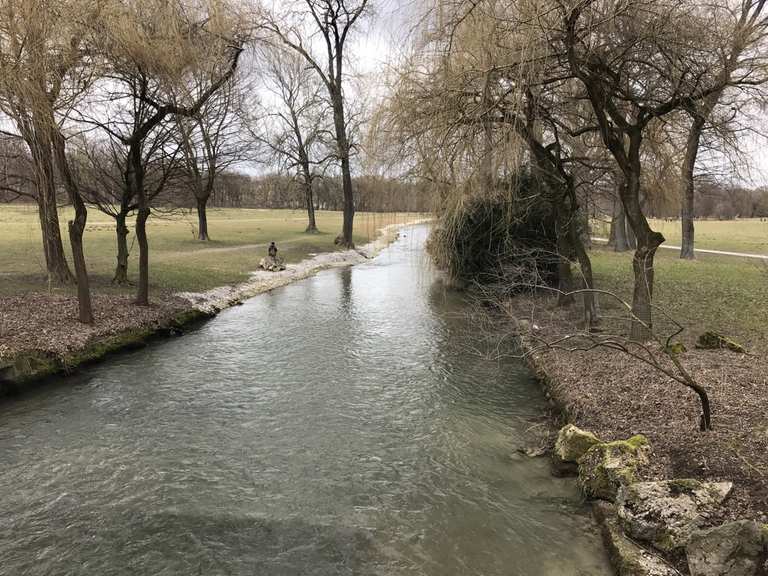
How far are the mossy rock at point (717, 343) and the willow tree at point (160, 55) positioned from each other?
11079 millimetres

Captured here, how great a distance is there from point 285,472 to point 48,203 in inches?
322

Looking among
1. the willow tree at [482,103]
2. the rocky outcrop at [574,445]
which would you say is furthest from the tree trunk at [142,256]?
the rocky outcrop at [574,445]

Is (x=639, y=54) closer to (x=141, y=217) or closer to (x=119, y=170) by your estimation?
(x=141, y=217)

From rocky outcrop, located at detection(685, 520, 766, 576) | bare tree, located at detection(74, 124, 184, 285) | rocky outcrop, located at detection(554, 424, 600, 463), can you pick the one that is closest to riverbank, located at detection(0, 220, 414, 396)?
bare tree, located at detection(74, 124, 184, 285)

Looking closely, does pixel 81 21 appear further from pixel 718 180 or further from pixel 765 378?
pixel 718 180

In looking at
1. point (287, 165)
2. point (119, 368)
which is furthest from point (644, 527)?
point (287, 165)

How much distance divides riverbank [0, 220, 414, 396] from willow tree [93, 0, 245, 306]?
777mm

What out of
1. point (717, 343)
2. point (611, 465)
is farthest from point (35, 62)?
point (717, 343)

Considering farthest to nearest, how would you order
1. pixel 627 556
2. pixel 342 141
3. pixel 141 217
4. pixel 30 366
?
1. pixel 342 141
2. pixel 141 217
3. pixel 30 366
4. pixel 627 556

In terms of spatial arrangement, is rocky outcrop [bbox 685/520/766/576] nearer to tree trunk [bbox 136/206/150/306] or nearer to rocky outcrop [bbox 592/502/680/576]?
rocky outcrop [bbox 592/502/680/576]

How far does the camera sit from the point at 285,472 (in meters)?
5.87

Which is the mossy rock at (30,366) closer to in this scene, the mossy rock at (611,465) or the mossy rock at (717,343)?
the mossy rock at (611,465)

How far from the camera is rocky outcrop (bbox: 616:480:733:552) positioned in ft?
13.8

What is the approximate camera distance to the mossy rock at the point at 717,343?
Answer: 8.34 meters
